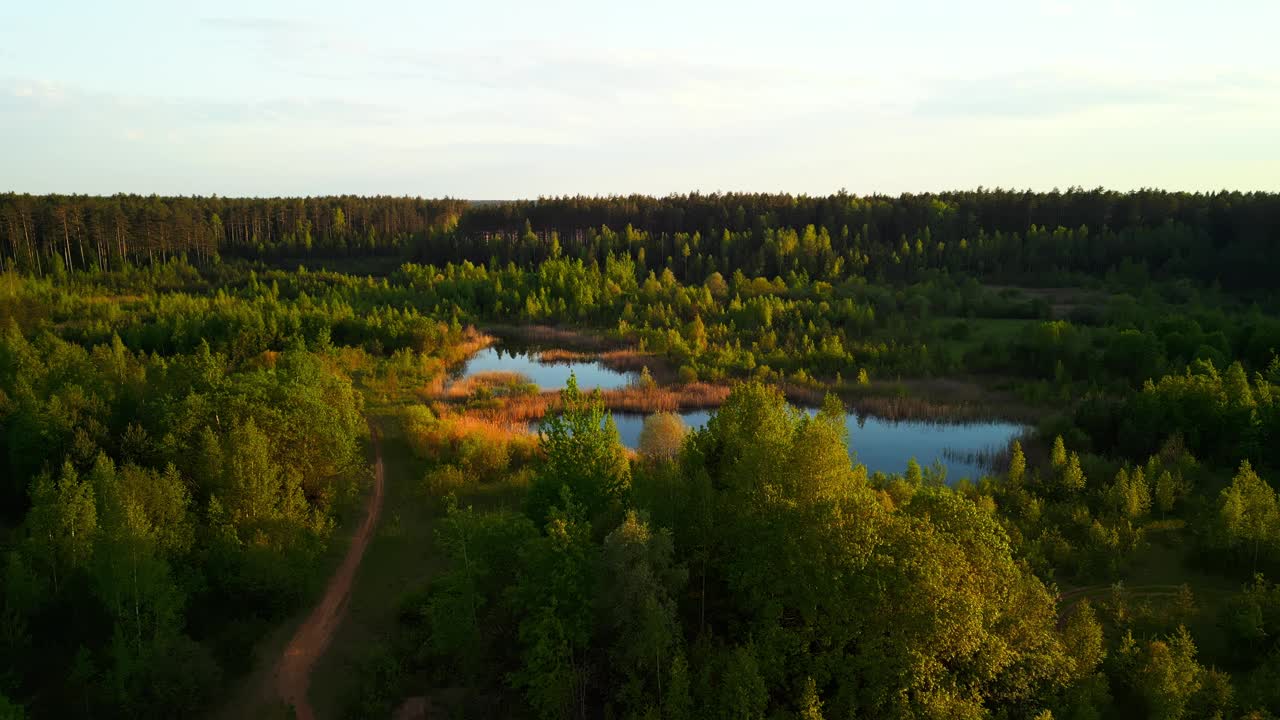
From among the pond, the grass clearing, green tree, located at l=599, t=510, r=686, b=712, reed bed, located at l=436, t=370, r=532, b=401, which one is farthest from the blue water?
green tree, located at l=599, t=510, r=686, b=712

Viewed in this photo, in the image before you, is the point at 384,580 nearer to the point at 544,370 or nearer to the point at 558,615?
the point at 558,615

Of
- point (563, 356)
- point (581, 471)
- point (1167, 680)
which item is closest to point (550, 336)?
point (563, 356)

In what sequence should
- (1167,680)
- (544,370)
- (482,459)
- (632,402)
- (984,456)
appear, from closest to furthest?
(1167,680)
(482,459)
(984,456)
(632,402)
(544,370)

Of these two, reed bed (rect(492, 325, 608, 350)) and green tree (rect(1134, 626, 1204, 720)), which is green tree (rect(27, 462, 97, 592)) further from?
reed bed (rect(492, 325, 608, 350))

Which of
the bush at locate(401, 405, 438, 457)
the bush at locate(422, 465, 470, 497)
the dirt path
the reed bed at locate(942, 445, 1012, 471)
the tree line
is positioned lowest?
the dirt path

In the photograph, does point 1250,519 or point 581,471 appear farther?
point 1250,519

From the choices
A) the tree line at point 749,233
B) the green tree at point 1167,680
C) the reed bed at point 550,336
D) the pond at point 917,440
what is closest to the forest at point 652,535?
the green tree at point 1167,680

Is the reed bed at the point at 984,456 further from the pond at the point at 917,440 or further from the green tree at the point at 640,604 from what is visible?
the green tree at the point at 640,604
